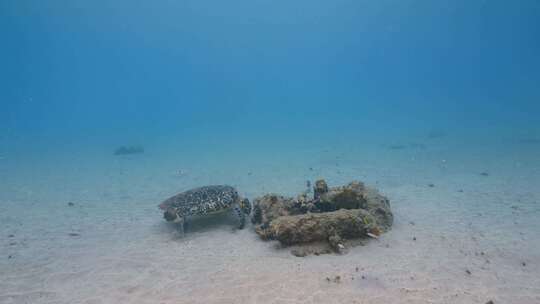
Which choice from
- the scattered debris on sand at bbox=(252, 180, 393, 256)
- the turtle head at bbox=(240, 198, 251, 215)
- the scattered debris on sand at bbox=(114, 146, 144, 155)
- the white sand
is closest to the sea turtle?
the turtle head at bbox=(240, 198, 251, 215)

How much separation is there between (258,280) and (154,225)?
5.74 meters

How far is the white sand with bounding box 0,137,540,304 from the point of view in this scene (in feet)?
20.2

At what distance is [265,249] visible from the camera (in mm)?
8250

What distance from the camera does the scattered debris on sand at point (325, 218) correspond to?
7875 mm

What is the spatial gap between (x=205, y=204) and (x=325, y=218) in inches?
149

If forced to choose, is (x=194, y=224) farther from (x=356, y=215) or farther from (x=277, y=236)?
(x=356, y=215)

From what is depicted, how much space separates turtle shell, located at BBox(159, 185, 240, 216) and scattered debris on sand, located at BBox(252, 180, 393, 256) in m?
0.92

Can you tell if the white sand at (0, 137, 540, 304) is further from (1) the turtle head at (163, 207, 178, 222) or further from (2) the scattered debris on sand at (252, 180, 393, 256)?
(1) the turtle head at (163, 207, 178, 222)

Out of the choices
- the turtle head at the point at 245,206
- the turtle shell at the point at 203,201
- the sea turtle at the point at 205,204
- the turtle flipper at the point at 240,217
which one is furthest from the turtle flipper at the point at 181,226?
the turtle head at the point at 245,206

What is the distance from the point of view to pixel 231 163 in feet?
77.2

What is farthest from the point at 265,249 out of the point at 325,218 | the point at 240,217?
the point at 240,217

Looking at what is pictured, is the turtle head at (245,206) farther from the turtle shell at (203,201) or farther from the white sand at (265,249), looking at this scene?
the white sand at (265,249)

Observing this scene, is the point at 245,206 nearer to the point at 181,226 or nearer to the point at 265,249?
the point at 181,226

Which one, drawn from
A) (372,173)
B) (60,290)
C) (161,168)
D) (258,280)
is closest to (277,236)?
(258,280)
